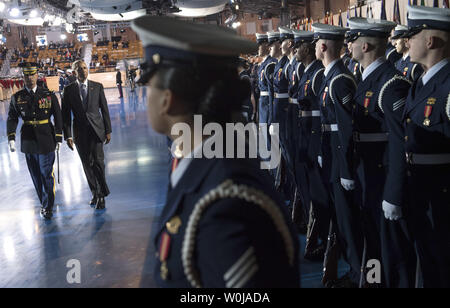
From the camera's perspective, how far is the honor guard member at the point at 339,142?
2.86 meters

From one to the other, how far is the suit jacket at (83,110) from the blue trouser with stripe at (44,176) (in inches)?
15.3

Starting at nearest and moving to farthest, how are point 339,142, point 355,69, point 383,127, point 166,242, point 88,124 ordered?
point 166,242 → point 383,127 → point 339,142 → point 88,124 → point 355,69

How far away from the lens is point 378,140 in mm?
2686

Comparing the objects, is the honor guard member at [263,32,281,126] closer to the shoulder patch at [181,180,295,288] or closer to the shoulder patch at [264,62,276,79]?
the shoulder patch at [264,62,276,79]

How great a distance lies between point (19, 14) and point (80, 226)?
48.5 ft

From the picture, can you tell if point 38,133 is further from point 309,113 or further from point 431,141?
point 431,141

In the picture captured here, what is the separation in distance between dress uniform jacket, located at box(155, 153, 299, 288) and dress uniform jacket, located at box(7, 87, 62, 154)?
4.34 m

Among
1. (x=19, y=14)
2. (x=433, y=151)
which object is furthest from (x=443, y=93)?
(x=19, y=14)

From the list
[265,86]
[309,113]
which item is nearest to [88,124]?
[309,113]

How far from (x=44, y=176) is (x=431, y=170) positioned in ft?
13.8

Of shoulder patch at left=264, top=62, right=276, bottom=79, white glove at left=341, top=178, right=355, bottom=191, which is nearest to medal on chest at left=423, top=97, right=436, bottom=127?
white glove at left=341, top=178, right=355, bottom=191

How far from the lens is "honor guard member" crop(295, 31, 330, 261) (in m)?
3.59
